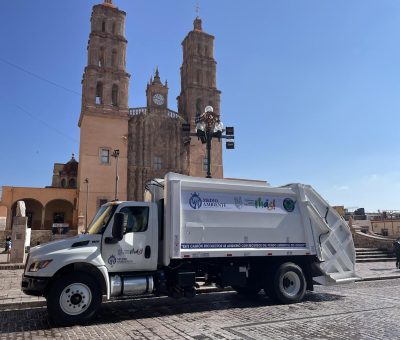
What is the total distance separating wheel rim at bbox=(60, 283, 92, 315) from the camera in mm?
7000

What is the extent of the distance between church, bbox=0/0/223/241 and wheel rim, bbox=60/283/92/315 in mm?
29025

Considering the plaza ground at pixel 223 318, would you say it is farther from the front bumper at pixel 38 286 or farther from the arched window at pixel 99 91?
the arched window at pixel 99 91

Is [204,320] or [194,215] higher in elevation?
[194,215]

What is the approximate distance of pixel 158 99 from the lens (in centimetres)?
4769

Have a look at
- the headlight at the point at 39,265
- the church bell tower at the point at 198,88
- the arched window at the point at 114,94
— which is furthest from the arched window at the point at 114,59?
the headlight at the point at 39,265

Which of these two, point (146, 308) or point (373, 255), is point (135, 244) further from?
point (373, 255)

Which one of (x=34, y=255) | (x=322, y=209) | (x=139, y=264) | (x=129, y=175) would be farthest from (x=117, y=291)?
(x=129, y=175)

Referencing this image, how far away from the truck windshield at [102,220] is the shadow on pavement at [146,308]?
174 cm

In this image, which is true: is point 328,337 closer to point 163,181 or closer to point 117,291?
point 117,291

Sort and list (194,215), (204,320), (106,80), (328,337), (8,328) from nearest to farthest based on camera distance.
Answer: (328,337) → (8,328) → (204,320) → (194,215) → (106,80)

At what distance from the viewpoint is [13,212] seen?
3953 centimetres

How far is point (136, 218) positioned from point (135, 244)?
55 centimetres

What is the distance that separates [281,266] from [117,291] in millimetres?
4014

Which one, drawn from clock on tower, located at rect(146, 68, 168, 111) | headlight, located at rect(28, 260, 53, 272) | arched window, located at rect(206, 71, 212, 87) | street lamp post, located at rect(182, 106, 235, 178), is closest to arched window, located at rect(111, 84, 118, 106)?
clock on tower, located at rect(146, 68, 168, 111)
